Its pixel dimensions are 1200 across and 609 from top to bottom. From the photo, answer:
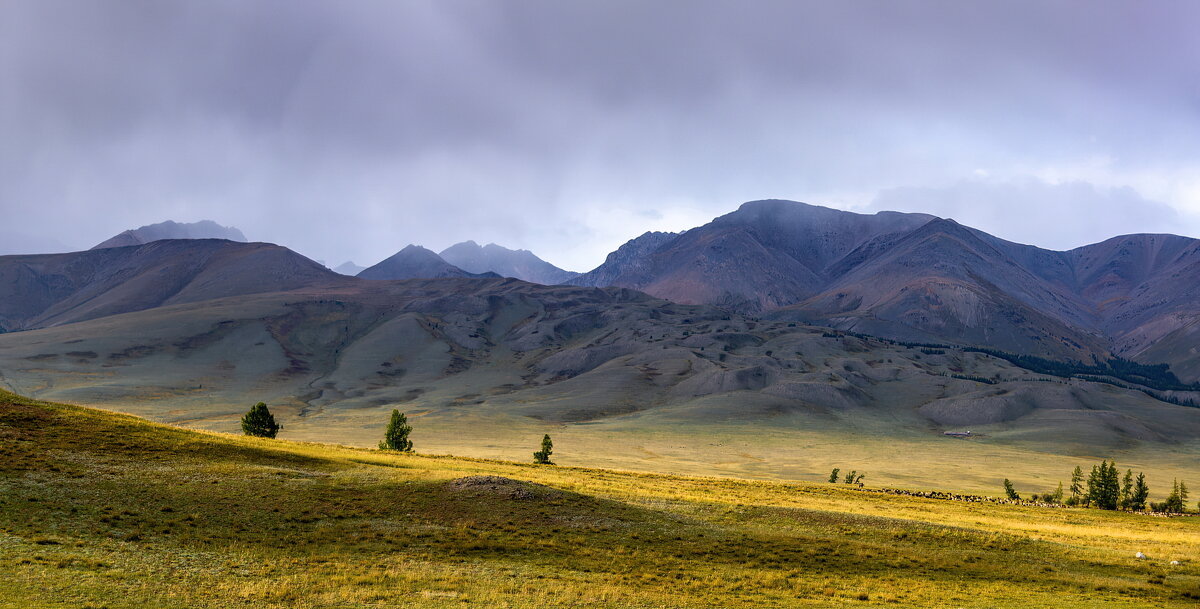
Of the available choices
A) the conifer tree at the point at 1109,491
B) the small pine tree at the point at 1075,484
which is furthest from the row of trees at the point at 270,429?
the small pine tree at the point at 1075,484

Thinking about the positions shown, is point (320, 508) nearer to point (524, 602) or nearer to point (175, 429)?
point (524, 602)

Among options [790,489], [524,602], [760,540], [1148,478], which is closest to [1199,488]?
[1148,478]

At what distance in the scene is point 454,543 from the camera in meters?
35.2

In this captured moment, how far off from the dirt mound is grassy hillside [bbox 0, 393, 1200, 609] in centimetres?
18

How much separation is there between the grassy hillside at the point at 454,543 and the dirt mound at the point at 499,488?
0.18 metres

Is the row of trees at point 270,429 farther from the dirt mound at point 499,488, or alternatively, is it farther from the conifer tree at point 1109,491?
the conifer tree at point 1109,491

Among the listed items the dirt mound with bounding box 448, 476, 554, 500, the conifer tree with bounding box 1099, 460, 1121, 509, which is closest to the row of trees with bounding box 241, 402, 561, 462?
the dirt mound with bounding box 448, 476, 554, 500

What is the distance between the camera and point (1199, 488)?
149 meters

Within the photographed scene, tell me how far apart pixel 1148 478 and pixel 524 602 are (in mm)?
183657

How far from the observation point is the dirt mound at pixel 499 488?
43.4 metres

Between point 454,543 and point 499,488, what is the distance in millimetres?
9152

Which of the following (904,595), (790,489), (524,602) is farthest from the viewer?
(790,489)

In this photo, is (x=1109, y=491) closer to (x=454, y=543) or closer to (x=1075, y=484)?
(x=1075, y=484)

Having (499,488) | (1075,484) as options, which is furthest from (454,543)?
(1075,484)
